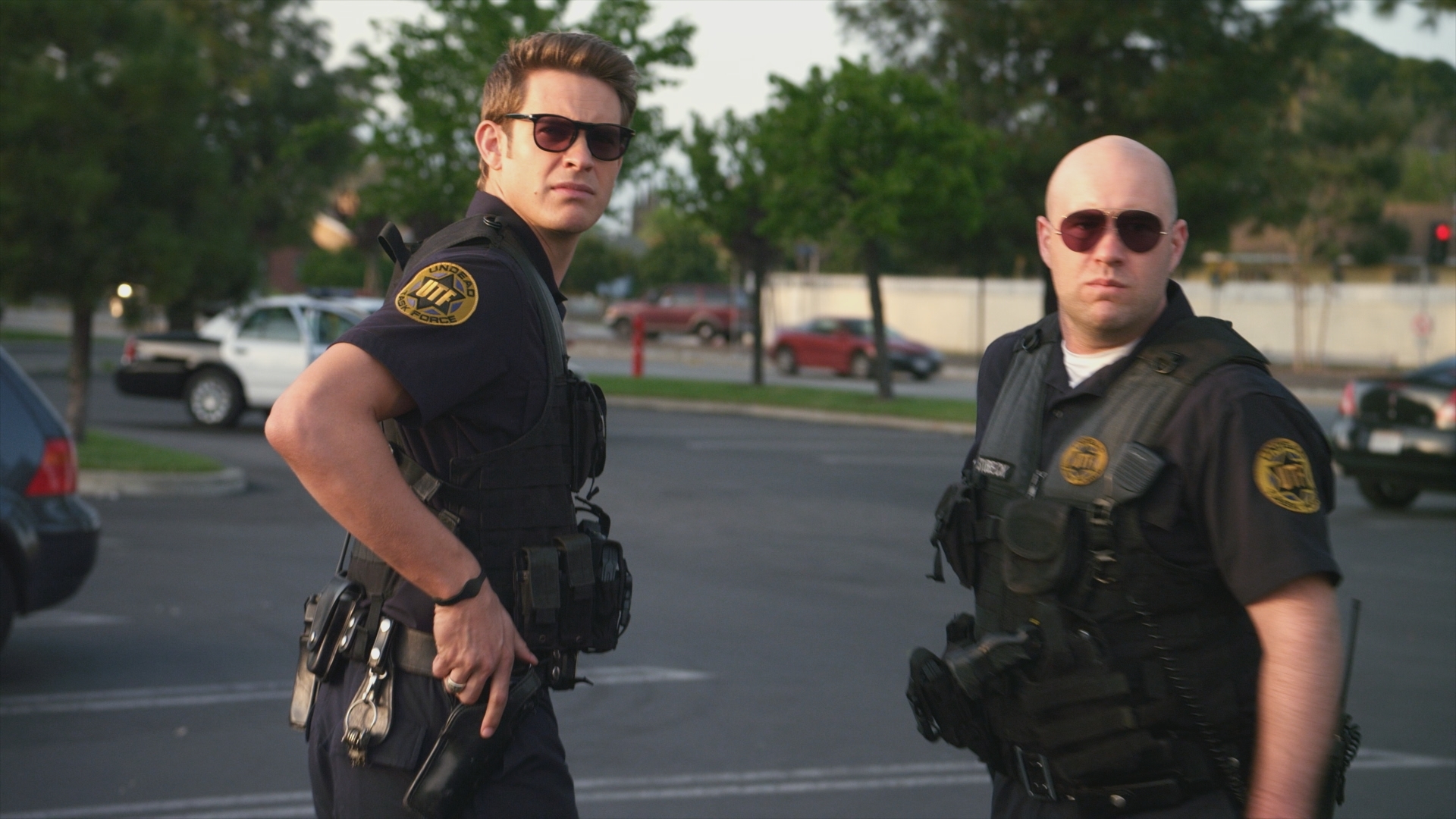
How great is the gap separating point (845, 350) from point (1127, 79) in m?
10.1

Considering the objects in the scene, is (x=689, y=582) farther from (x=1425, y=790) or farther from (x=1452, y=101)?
(x=1452, y=101)

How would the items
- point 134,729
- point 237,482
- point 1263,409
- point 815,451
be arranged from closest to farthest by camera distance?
point 1263,409 → point 134,729 → point 237,482 → point 815,451

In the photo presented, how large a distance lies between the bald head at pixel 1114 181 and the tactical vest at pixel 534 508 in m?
0.96

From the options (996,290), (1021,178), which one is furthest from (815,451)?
(996,290)

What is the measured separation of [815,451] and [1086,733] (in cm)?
1554

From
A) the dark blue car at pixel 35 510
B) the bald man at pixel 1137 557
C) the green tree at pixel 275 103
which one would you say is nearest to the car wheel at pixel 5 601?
the dark blue car at pixel 35 510

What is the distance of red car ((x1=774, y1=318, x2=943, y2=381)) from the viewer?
34281 mm

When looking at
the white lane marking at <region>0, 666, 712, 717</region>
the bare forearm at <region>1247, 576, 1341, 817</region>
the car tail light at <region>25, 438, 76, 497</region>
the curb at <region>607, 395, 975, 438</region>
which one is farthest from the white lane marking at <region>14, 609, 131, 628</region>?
the curb at <region>607, 395, 975, 438</region>

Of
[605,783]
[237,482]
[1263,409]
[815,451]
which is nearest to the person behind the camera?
[1263,409]

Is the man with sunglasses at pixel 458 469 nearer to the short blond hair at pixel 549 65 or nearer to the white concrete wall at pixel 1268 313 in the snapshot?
the short blond hair at pixel 549 65

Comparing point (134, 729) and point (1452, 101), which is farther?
point (1452, 101)

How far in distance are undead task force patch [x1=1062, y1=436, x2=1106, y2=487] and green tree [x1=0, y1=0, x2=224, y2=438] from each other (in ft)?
44.1

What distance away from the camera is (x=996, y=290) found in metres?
48.6

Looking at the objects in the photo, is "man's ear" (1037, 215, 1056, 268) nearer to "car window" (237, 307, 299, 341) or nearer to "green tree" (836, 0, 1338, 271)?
"car window" (237, 307, 299, 341)
